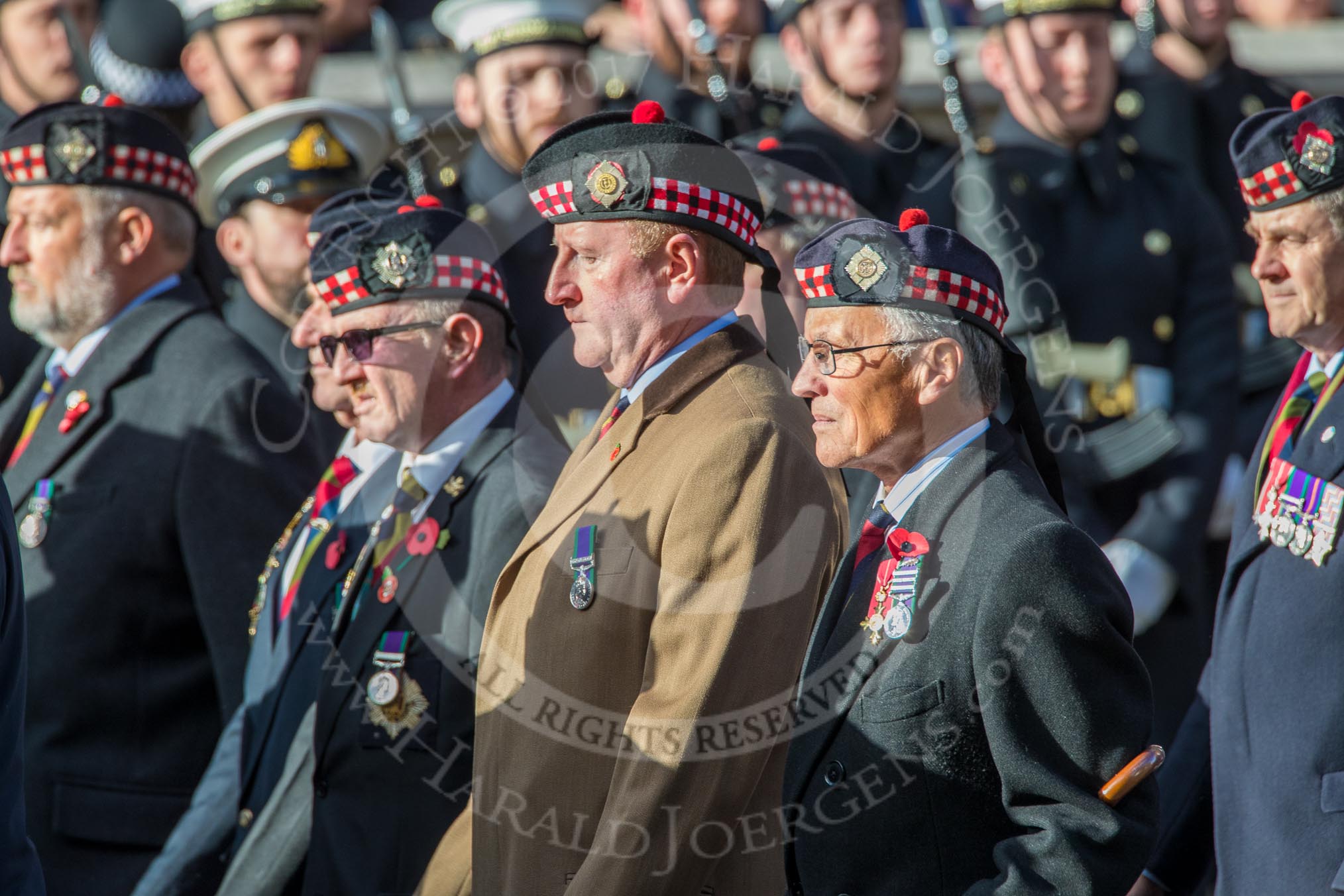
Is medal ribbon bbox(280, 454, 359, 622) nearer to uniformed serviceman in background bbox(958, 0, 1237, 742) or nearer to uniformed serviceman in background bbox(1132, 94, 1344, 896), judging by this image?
uniformed serviceman in background bbox(1132, 94, 1344, 896)

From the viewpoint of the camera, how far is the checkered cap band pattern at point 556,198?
3928 millimetres

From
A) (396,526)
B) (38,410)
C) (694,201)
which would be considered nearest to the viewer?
(694,201)

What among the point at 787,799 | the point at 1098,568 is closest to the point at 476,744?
the point at 787,799

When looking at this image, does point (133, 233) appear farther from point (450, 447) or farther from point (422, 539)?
point (422, 539)

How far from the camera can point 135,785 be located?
495 centimetres

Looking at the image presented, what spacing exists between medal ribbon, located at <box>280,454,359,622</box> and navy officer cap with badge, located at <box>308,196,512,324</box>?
0.50m

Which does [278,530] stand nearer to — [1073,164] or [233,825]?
[233,825]

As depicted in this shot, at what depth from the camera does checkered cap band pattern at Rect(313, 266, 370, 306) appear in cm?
462

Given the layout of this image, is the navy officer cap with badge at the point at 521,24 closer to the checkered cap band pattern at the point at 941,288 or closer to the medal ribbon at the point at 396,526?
the medal ribbon at the point at 396,526

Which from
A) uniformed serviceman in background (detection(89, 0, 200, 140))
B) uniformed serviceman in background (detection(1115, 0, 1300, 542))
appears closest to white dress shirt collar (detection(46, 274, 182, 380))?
uniformed serviceman in background (detection(89, 0, 200, 140))

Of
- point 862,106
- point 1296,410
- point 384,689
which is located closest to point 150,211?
point 384,689

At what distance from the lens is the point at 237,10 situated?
705cm

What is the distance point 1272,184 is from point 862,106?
2.70m

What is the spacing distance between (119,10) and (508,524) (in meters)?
4.29
